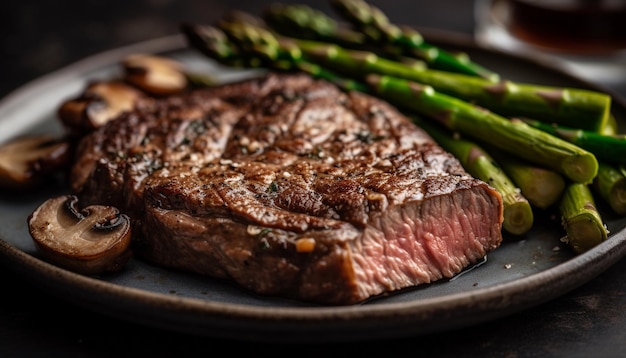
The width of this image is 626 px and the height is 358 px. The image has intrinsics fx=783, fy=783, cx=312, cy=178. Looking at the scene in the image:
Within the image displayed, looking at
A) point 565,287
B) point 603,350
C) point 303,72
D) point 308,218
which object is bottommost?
point 603,350

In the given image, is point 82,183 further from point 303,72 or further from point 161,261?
point 303,72

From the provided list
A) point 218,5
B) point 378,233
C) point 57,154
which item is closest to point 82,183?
point 57,154

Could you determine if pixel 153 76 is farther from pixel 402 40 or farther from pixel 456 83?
pixel 456 83

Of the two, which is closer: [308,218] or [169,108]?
[308,218]

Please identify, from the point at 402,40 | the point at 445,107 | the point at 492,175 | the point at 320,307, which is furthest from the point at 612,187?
the point at 402,40

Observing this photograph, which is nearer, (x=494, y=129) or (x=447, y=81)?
(x=494, y=129)

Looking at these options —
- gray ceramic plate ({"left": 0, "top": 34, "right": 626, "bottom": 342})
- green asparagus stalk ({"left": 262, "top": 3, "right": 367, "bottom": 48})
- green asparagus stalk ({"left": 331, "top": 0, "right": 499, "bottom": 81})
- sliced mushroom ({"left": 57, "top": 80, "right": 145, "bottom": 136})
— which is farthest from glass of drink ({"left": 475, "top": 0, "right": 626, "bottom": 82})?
sliced mushroom ({"left": 57, "top": 80, "right": 145, "bottom": 136})
